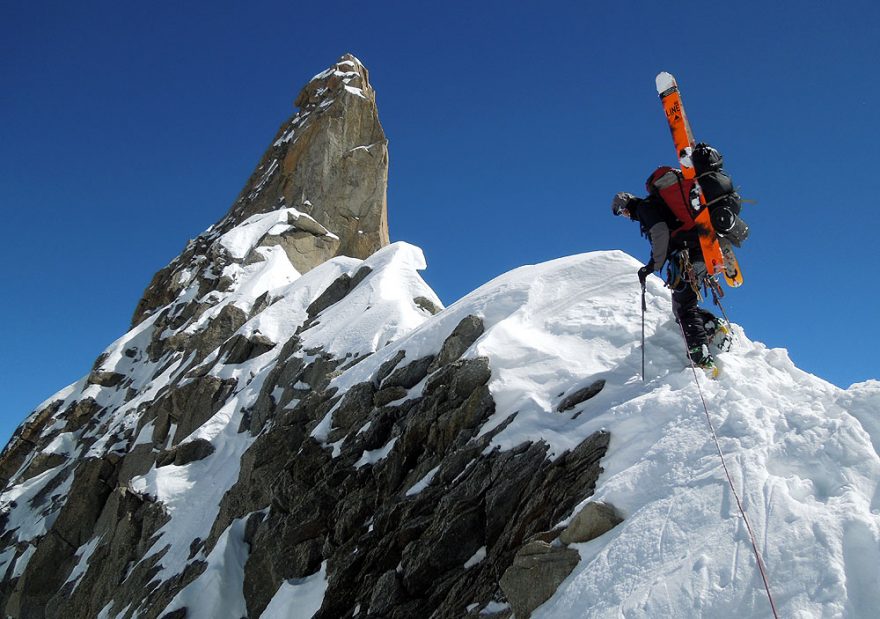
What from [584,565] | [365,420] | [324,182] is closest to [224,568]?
[365,420]

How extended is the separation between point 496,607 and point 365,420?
668cm

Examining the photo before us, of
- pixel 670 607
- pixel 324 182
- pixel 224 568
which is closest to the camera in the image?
pixel 670 607

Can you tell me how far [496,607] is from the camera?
645 centimetres

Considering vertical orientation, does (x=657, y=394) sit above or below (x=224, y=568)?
above

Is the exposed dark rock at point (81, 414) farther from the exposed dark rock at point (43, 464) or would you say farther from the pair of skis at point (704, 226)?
the pair of skis at point (704, 226)

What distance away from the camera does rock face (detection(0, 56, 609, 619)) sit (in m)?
8.12

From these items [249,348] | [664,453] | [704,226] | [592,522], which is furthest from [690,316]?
[249,348]

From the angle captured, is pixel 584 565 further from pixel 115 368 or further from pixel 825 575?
pixel 115 368

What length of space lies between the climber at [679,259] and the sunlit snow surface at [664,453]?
0.53 meters

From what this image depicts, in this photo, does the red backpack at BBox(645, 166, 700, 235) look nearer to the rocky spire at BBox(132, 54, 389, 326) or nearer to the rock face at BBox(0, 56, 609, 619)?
the rock face at BBox(0, 56, 609, 619)

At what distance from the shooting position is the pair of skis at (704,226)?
8703mm

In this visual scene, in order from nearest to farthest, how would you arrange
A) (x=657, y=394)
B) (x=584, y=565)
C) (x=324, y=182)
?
1. (x=584, y=565)
2. (x=657, y=394)
3. (x=324, y=182)

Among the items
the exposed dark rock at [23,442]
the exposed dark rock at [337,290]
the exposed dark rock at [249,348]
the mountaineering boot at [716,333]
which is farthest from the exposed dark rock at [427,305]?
the exposed dark rock at [23,442]

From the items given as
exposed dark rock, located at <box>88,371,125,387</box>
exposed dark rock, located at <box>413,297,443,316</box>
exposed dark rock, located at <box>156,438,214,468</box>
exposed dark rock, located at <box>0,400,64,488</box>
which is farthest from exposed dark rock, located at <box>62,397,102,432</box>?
exposed dark rock, located at <box>413,297,443,316</box>
